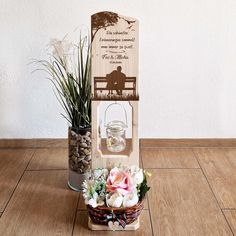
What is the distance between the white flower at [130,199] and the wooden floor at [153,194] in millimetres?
132

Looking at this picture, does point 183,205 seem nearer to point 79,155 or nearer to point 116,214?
point 116,214

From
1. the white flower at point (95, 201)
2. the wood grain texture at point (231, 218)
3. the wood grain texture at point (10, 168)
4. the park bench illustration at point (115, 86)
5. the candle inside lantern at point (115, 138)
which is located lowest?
the wood grain texture at point (10, 168)

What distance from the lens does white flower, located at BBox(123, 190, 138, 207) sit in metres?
1.70

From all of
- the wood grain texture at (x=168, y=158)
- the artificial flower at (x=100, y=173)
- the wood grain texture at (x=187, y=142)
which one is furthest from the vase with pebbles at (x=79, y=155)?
the wood grain texture at (x=187, y=142)

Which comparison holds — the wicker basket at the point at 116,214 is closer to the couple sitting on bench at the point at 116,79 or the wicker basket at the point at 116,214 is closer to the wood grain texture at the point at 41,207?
the wood grain texture at the point at 41,207

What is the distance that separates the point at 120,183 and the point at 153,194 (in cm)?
39

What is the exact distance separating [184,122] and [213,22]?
24.5 inches

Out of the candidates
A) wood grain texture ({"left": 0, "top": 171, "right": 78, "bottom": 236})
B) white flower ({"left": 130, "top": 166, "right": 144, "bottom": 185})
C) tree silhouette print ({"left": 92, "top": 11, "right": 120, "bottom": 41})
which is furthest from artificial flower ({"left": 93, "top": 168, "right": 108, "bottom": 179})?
tree silhouette print ({"left": 92, "top": 11, "right": 120, "bottom": 41})

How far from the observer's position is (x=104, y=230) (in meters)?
1.76

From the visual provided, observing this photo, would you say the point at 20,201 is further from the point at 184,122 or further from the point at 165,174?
the point at 184,122

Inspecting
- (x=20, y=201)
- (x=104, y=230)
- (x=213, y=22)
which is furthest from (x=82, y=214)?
(x=213, y=22)

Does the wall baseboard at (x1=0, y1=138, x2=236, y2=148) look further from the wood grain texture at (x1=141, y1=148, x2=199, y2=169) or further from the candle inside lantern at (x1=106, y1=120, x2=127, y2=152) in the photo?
the candle inside lantern at (x1=106, y1=120, x2=127, y2=152)

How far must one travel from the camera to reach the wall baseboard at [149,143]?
2.67 m

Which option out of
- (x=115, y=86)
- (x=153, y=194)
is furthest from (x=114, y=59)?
(x=153, y=194)
